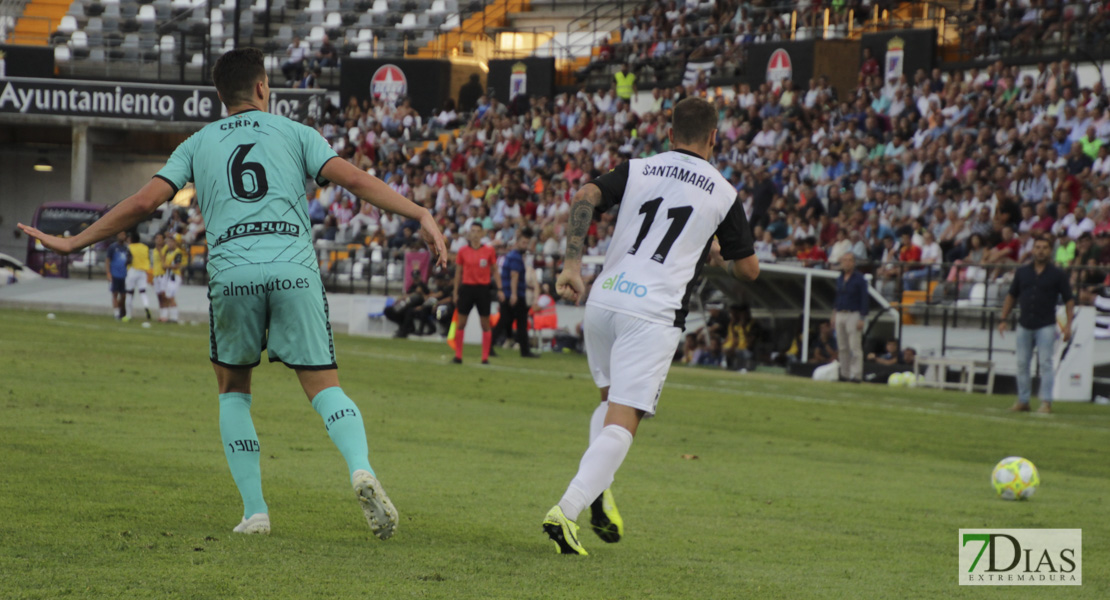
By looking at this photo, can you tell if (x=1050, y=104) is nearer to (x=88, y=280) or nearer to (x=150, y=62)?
(x=88, y=280)

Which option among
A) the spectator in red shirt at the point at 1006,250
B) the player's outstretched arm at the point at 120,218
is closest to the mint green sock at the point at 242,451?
the player's outstretched arm at the point at 120,218

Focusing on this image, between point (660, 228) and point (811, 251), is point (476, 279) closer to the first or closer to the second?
point (811, 251)

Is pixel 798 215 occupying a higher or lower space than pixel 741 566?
higher

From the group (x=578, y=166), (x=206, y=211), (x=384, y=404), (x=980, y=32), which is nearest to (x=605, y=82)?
(x=578, y=166)

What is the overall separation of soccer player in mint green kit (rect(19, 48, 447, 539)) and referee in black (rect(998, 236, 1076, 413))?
12061 mm

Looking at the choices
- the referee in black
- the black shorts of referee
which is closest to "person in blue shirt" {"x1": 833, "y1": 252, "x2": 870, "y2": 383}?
the referee in black

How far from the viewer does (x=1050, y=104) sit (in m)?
23.8

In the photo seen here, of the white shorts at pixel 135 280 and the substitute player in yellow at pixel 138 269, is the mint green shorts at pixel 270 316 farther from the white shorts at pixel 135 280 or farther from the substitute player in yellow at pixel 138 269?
the white shorts at pixel 135 280

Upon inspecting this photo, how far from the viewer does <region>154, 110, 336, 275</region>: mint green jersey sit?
535 cm

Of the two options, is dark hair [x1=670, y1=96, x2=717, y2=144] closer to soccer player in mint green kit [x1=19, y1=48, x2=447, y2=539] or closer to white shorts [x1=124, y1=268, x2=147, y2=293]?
soccer player in mint green kit [x1=19, y1=48, x2=447, y2=539]

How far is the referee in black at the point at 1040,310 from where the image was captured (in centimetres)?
1559

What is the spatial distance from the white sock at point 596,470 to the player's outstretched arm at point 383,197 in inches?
42.6

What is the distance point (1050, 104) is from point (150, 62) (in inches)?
1278

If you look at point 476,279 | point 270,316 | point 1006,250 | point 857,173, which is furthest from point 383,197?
point 857,173
